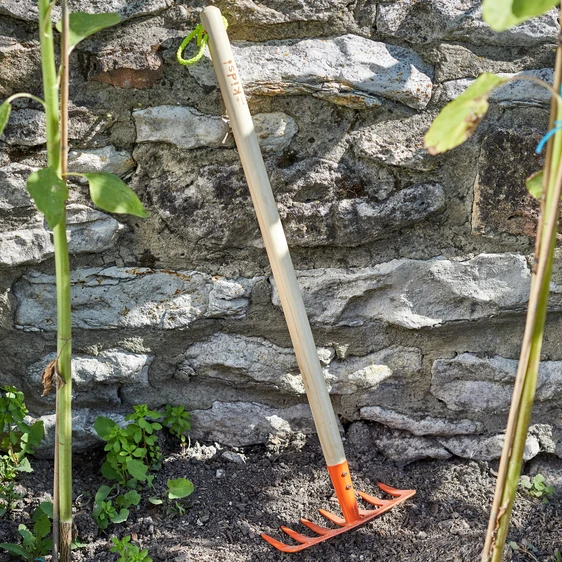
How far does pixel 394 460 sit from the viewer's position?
66.7 inches

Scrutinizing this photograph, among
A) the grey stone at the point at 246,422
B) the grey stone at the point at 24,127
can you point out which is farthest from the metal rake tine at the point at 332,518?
the grey stone at the point at 24,127

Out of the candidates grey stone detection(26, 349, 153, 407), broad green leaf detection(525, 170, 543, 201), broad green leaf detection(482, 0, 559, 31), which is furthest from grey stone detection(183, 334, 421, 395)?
broad green leaf detection(482, 0, 559, 31)

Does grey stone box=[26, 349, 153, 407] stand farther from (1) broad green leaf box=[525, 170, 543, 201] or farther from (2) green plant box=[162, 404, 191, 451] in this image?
(1) broad green leaf box=[525, 170, 543, 201]

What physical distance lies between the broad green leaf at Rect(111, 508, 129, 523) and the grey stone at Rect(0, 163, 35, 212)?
27.2 inches

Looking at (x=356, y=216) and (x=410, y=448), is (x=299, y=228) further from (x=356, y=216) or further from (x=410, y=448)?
(x=410, y=448)

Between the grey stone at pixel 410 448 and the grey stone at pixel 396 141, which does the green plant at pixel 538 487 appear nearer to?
the grey stone at pixel 410 448

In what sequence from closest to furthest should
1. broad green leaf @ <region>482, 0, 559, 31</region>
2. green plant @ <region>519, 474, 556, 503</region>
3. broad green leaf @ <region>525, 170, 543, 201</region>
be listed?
1. broad green leaf @ <region>482, 0, 559, 31</region>
2. broad green leaf @ <region>525, 170, 543, 201</region>
3. green plant @ <region>519, 474, 556, 503</region>

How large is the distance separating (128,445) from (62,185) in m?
0.74

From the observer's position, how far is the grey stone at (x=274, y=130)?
141 cm

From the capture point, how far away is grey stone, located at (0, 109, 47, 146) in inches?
53.7

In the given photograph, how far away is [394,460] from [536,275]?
36.9 inches

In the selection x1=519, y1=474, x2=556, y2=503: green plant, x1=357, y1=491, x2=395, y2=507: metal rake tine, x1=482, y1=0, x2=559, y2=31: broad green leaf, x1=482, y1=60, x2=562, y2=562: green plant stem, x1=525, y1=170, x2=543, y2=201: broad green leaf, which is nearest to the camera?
x1=482, y1=0, x2=559, y2=31: broad green leaf

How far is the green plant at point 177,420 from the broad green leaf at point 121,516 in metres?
0.24

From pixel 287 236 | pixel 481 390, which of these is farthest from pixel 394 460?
pixel 287 236
